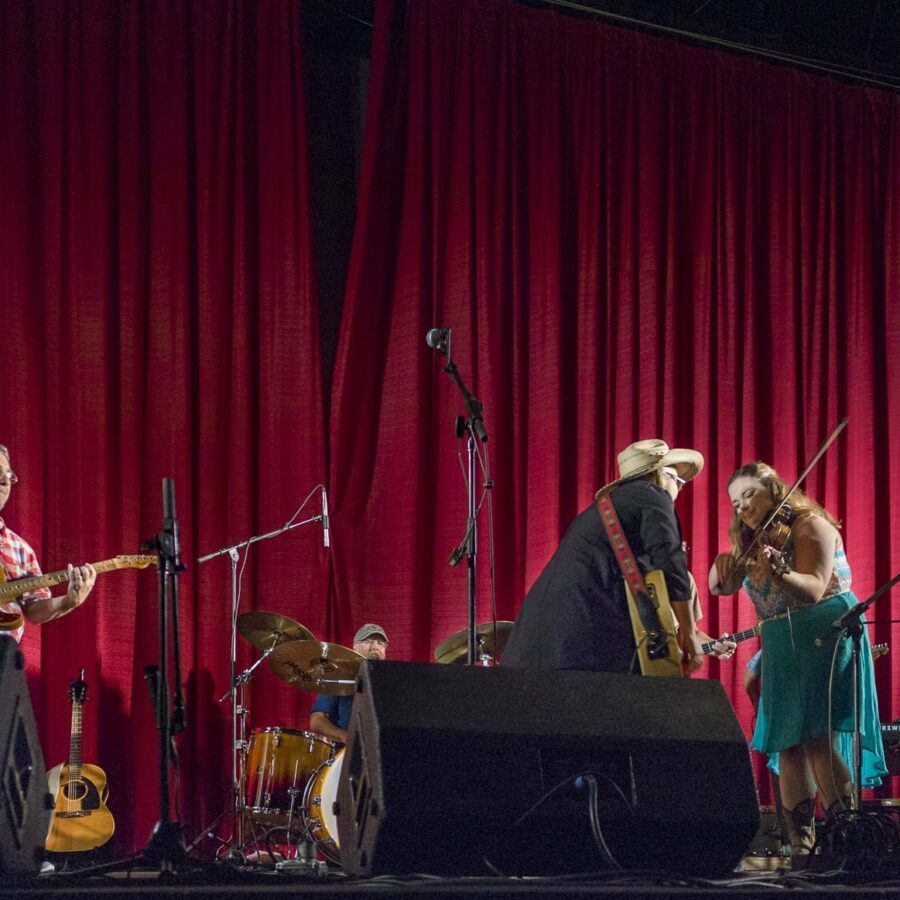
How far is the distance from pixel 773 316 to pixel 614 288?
1.02 meters

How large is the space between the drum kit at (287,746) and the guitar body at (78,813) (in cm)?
49

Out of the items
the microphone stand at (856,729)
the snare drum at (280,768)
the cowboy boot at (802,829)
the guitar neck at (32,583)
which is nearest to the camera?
the microphone stand at (856,729)

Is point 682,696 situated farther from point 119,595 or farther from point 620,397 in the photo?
point 620,397

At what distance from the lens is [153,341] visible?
6.46 m

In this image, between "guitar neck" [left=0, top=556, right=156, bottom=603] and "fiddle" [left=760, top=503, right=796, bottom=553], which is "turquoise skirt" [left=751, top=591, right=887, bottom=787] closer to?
"fiddle" [left=760, top=503, right=796, bottom=553]

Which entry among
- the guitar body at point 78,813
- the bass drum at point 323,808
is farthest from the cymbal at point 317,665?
the guitar body at point 78,813

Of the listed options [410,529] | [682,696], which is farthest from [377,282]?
[682,696]

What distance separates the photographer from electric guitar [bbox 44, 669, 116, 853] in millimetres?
5684

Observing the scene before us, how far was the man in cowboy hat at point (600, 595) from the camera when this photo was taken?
3.82 meters

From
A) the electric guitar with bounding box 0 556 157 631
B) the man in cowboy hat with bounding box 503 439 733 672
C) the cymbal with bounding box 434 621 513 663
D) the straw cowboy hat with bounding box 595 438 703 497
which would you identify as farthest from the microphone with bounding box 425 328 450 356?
the electric guitar with bounding box 0 556 157 631

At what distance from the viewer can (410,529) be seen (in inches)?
265

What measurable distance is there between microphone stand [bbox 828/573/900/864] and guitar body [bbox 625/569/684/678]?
1050mm

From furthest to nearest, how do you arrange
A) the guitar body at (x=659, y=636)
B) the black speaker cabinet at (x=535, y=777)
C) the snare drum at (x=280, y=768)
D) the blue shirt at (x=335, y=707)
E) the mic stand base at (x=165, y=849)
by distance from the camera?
the blue shirt at (x=335, y=707)
the snare drum at (x=280, y=768)
the guitar body at (x=659, y=636)
the mic stand base at (x=165, y=849)
the black speaker cabinet at (x=535, y=777)

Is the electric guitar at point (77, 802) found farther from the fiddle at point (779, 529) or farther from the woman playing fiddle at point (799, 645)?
the fiddle at point (779, 529)
